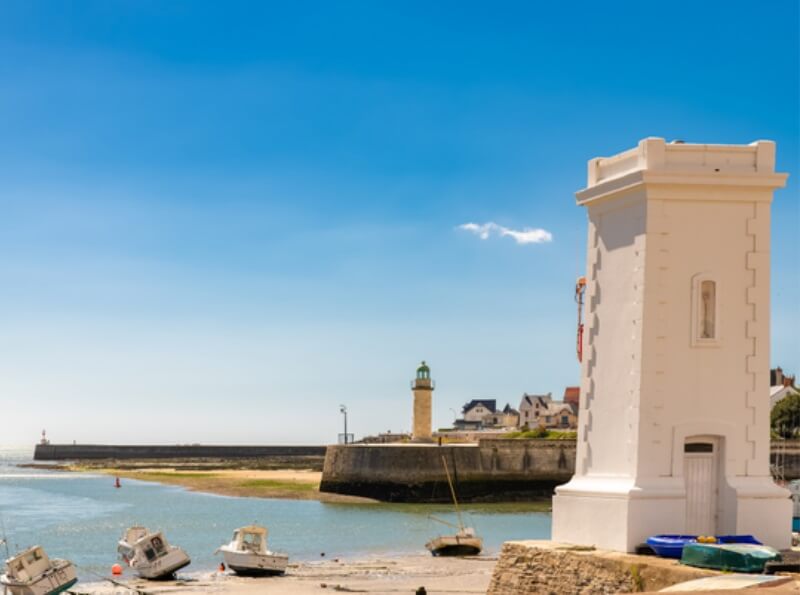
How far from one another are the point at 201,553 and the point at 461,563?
1025 cm

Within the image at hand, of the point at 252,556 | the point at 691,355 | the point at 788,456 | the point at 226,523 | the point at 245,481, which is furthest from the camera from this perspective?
the point at 245,481

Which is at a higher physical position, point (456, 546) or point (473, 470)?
point (473, 470)

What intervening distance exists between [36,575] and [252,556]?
657cm

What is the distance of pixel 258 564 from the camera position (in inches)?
1216

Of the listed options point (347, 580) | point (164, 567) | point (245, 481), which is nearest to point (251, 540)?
point (164, 567)

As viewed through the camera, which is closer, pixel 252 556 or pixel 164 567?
pixel 164 567

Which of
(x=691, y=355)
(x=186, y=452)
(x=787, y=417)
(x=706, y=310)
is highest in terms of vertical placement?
(x=706, y=310)

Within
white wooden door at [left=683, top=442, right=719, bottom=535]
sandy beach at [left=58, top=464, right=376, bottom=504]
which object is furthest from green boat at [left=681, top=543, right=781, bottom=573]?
sandy beach at [left=58, top=464, right=376, bottom=504]

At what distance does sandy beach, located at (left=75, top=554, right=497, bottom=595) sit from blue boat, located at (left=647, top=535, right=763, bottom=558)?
10793mm

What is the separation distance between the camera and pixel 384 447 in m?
59.8

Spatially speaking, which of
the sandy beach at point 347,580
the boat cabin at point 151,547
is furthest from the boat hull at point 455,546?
the boat cabin at point 151,547

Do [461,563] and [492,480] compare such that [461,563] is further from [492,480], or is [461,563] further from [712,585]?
[492,480]

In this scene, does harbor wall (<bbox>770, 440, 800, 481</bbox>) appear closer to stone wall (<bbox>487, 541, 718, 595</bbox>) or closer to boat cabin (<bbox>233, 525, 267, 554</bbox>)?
boat cabin (<bbox>233, 525, 267, 554</bbox>)

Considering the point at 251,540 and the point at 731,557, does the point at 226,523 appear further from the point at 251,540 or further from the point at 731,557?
the point at 731,557
